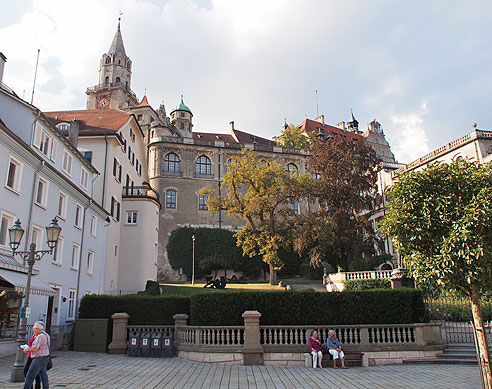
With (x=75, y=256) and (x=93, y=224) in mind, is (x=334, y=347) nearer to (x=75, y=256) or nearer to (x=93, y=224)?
(x=75, y=256)

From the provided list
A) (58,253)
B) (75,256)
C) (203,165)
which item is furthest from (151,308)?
(203,165)

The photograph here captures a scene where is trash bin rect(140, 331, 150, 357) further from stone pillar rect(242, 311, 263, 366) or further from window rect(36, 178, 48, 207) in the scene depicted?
window rect(36, 178, 48, 207)

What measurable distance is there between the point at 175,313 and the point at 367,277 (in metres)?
19.3

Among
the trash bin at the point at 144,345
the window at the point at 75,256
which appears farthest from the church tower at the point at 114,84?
the trash bin at the point at 144,345

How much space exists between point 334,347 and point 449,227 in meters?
7.22

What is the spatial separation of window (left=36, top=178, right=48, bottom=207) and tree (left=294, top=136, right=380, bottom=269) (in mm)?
20897

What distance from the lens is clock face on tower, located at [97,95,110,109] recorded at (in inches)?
3554

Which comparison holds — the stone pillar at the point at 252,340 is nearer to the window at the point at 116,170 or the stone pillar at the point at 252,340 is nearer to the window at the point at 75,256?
the window at the point at 75,256

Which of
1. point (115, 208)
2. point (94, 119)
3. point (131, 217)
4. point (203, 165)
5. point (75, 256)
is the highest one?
point (203, 165)

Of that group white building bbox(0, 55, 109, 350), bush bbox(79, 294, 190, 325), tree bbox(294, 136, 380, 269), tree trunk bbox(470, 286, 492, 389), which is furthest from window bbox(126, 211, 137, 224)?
tree trunk bbox(470, 286, 492, 389)

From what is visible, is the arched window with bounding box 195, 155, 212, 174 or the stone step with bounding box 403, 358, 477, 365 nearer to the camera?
the stone step with bounding box 403, 358, 477, 365

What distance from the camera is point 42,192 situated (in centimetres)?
2131

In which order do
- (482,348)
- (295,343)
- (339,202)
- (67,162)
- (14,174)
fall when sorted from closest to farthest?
(482,348), (295,343), (14,174), (67,162), (339,202)

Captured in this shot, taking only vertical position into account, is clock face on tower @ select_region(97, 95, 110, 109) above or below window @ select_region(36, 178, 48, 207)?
above
